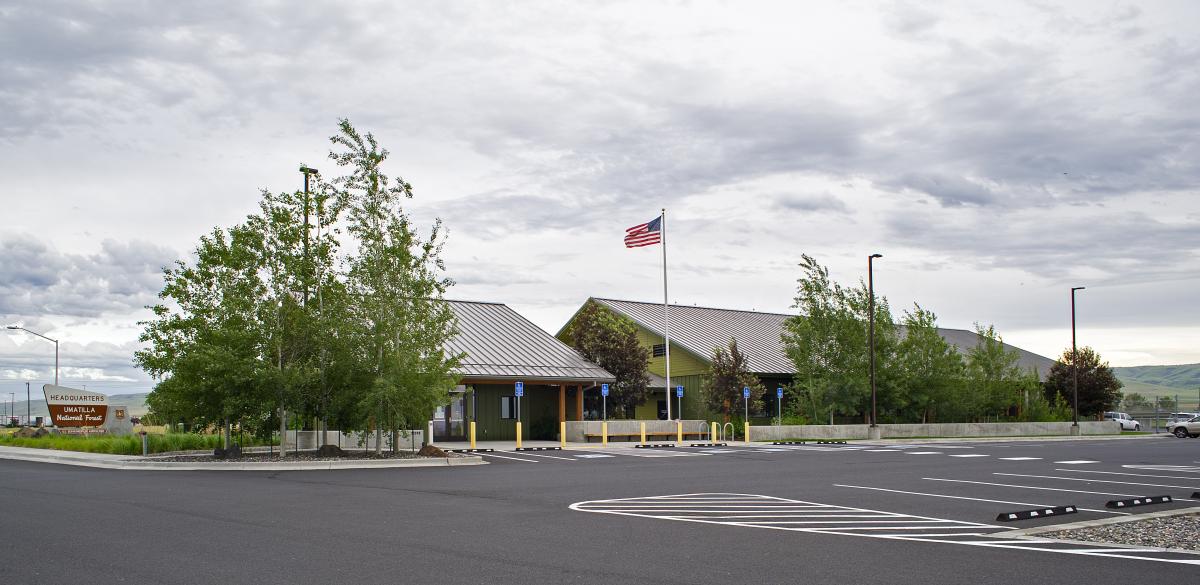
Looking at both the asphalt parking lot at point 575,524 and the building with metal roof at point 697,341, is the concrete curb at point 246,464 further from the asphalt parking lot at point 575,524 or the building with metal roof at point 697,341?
the building with metal roof at point 697,341

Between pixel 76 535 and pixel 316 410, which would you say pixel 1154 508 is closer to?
pixel 76 535

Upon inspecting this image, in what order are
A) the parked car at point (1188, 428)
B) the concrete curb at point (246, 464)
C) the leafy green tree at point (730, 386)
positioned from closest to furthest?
the concrete curb at point (246, 464), the leafy green tree at point (730, 386), the parked car at point (1188, 428)

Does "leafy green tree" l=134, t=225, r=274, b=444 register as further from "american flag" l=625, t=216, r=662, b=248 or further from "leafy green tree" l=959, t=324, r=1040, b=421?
"leafy green tree" l=959, t=324, r=1040, b=421

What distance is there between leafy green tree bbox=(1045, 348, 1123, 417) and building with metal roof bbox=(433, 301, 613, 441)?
34.9 m

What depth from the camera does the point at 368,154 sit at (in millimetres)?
29625

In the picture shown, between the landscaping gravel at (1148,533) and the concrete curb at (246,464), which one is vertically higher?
the landscaping gravel at (1148,533)

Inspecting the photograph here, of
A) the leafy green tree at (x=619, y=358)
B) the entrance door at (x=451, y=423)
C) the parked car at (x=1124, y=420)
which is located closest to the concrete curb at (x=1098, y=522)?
the entrance door at (x=451, y=423)

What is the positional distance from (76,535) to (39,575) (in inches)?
113

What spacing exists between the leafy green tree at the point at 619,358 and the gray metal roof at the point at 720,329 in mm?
4564

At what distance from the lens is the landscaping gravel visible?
37.0ft

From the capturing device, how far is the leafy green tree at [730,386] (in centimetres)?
4506

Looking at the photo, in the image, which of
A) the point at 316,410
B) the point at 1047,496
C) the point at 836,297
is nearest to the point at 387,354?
the point at 316,410

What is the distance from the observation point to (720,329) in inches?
2245

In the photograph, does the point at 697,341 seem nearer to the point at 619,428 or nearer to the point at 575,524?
the point at 619,428
